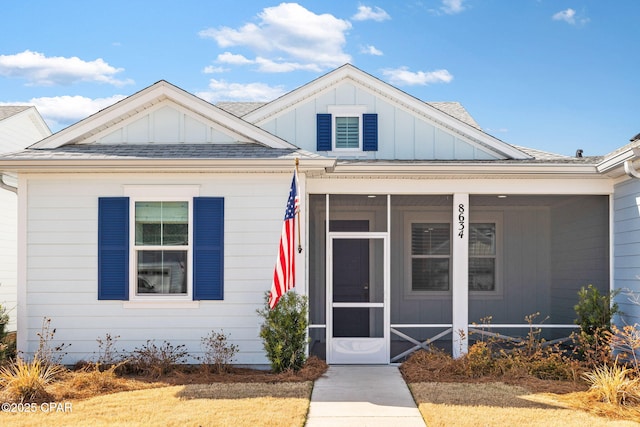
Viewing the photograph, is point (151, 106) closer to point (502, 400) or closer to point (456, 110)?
point (502, 400)

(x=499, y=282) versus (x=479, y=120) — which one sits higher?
(x=479, y=120)

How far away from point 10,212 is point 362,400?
10.6 metres

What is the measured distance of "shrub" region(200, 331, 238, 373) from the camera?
9.56m

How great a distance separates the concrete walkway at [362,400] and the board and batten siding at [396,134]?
453cm

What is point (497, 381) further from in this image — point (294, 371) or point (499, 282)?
point (499, 282)

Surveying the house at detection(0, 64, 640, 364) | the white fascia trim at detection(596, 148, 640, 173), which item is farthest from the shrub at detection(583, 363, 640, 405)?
the white fascia trim at detection(596, 148, 640, 173)

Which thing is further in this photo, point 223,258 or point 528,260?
point 528,260

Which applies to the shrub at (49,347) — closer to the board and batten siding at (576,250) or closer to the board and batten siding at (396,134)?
the board and batten siding at (396,134)

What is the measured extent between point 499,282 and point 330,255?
4.42 meters

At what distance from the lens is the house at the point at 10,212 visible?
14.8 m

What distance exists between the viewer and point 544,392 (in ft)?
27.7

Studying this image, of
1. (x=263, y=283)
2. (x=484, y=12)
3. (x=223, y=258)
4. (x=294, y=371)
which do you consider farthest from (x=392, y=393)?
(x=484, y=12)

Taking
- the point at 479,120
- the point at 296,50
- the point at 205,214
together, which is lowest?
the point at 205,214

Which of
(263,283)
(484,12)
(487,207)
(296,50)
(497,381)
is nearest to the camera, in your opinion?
(497,381)
